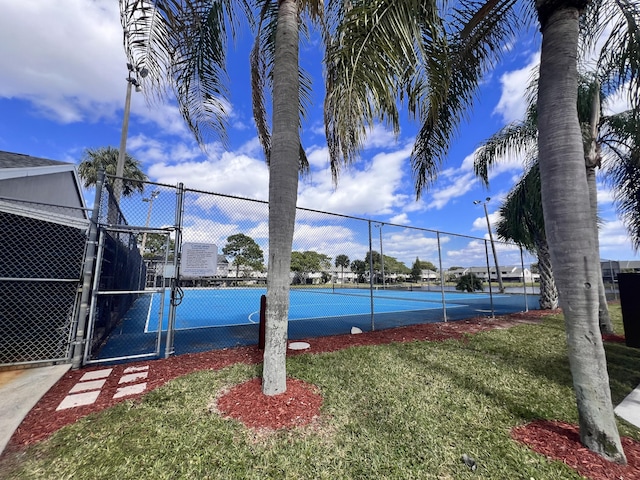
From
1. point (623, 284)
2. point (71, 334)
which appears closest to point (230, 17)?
point (71, 334)

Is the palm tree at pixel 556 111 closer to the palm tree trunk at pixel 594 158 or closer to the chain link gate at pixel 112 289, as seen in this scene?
the chain link gate at pixel 112 289

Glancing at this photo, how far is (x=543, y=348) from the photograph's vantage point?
5820mm

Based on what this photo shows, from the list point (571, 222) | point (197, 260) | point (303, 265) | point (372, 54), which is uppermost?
point (372, 54)

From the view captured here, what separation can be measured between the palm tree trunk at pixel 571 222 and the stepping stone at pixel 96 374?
576cm

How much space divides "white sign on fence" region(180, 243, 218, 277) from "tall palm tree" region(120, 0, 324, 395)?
215 centimetres

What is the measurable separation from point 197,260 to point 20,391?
2.70 metres

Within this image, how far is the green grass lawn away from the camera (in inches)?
84.8

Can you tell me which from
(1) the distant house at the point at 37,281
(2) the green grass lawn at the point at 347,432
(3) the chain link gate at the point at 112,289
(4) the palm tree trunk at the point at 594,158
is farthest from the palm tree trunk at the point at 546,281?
(1) the distant house at the point at 37,281

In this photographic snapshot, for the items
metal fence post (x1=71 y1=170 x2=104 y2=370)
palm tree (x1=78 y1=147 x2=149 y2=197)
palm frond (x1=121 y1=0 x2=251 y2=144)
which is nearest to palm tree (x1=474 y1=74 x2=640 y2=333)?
palm frond (x1=121 y1=0 x2=251 y2=144)

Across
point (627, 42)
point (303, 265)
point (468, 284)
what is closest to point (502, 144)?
point (627, 42)

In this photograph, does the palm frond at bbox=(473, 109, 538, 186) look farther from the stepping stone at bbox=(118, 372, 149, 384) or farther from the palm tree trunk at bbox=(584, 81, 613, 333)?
the stepping stone at bbox=(118, 372, 149, 384)

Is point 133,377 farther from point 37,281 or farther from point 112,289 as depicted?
point 112,289

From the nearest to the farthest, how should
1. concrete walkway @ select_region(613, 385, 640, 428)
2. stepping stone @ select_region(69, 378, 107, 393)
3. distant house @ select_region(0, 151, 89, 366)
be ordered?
concrete walkway @ select_region(613, 385, 640, 428)
stepping stone @ select_region(69, 378, 107, 393)
distant house @ select_region(0, 151, 89, 366)

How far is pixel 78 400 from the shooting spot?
10.8 ft
